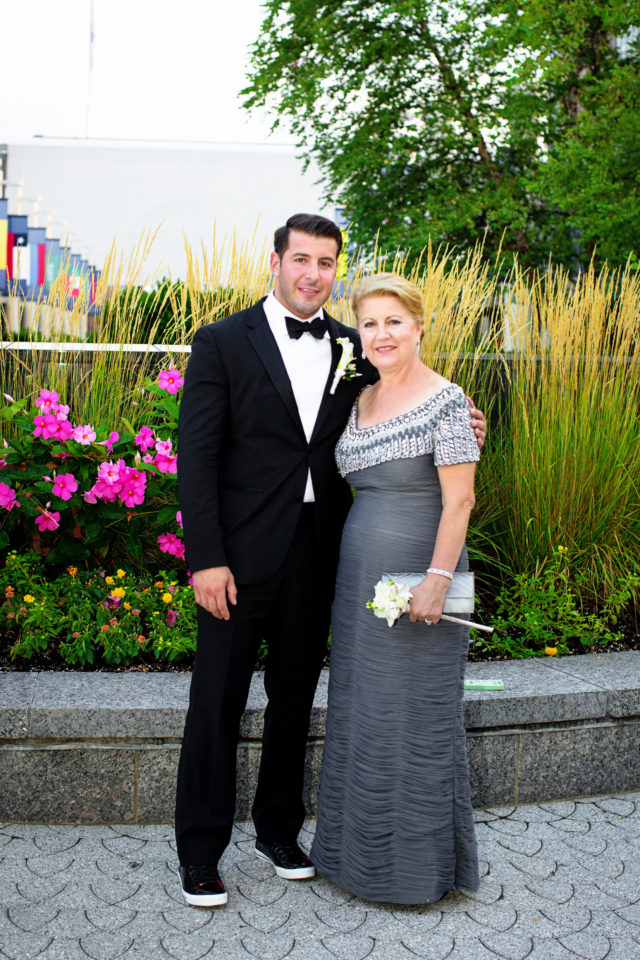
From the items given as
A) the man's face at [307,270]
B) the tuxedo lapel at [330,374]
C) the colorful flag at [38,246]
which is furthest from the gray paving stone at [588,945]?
the colorful flag at [38,246]

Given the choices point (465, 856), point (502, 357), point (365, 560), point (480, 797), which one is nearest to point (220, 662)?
point (365, 560)

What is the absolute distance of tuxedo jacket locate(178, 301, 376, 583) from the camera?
2197 mm

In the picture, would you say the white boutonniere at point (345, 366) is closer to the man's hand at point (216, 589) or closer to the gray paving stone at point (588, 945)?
the man's hand at point (216, 589)

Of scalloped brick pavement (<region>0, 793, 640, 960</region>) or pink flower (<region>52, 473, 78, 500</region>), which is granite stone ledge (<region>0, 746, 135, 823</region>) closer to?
scalloped brick pavement (<region>0, 793, 640, 960</region>)

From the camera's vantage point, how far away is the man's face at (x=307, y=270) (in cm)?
226

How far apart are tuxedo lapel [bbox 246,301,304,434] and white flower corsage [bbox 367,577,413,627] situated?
1.57 ft

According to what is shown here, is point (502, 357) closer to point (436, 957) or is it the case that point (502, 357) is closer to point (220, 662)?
point (220, 662)

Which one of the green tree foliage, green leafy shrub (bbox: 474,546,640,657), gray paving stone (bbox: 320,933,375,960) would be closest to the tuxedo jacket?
gray paving stone (bbox: 320,933,375,960)

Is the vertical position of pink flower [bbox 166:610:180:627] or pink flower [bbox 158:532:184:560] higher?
pink flower [bbox 158:532:184:560]

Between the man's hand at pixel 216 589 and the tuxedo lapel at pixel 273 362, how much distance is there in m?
0.42

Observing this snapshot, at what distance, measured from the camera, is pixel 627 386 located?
3.97m

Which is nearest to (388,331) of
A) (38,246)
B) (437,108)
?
(437,108)

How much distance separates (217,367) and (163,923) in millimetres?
1357

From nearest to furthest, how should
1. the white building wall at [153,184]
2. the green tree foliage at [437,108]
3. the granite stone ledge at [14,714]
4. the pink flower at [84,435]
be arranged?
1. the granite stone ledge at [14,714]
2. the pink flower at [84,435]
3. the green tree foliage at [437,108]
4. the white building wall at [153,184]
